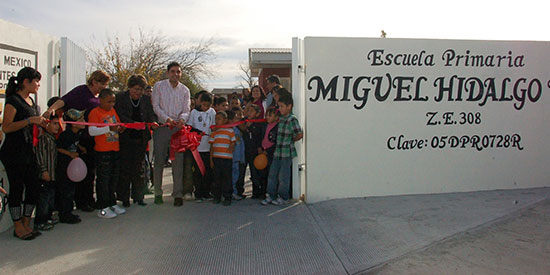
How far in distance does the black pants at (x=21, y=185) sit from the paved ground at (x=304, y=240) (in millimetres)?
370

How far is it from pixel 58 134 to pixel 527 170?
7.16m

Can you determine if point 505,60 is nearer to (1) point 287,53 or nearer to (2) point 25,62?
(2) point 25,62

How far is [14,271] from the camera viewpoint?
4.19 metres

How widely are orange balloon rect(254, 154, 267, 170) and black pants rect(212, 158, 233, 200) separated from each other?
38 centimetres

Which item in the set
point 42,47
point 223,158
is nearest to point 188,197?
point 223,158

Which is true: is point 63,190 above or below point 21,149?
below

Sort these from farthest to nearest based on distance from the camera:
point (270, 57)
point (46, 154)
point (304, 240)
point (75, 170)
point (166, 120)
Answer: point (270, 57) → point (166, 120) → point (75, 170) → point (46, 154) → point (304, 240)

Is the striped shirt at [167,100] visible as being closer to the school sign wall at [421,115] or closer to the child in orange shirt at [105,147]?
the child in orange shirt at [105,147]

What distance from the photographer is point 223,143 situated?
6.89 metres

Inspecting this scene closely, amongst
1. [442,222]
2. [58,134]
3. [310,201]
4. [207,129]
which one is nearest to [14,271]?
[58,134]

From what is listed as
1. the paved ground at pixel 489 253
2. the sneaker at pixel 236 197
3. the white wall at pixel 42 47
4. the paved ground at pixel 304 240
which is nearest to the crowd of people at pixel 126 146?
the sneaker at pixel 236 197

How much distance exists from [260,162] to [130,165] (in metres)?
1.90

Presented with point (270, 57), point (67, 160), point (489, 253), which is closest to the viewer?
point (489, 253)

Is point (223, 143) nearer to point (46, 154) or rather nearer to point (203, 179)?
point (203, 179)
